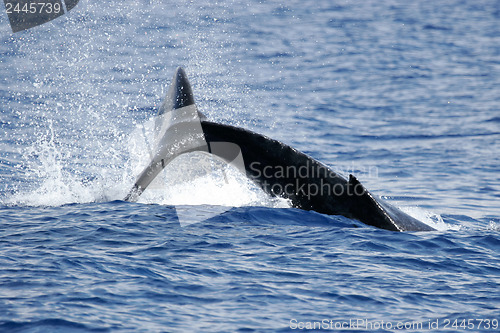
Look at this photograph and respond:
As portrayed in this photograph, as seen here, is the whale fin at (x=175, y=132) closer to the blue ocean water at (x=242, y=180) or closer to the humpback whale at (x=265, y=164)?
the humpback whale at (x=265, y=164)

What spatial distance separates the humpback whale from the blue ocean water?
0.31 meters

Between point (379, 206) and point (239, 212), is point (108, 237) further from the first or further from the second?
point (379, 206)

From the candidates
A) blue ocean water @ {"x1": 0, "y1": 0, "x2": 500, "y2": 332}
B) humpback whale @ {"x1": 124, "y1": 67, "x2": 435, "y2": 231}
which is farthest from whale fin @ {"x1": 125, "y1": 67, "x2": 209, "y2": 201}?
blue ocean water @ {"x1": 0, "y1": 0, "x2": 500, "y2": 332}

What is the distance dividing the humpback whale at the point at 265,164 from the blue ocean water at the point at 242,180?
0.31m

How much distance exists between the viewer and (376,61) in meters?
34.7

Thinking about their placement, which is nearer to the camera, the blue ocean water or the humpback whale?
the blue ocean water

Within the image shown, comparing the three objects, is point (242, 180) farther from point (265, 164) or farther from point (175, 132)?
point (265, 164)

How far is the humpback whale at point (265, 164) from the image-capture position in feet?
32.7

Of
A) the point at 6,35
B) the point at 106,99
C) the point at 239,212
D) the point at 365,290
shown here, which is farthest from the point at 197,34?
the point at 365,290

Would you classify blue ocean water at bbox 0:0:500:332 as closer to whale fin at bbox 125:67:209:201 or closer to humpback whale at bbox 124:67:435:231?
humpback whale at bbox 124:67:435:231

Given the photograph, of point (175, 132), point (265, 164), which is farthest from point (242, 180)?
point (265, 164)

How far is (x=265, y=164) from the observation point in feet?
33.0

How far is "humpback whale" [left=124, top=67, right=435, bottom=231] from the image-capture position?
997cm

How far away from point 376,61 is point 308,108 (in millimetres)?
8774
